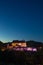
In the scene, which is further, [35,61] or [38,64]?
[35,61]

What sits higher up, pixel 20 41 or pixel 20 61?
pixel 20 41

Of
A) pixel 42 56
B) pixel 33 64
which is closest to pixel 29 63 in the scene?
pixel 33 64

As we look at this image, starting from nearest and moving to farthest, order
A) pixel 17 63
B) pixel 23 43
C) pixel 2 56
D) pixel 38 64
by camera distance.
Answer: pixel 38 64 < pixel 17 63 < pixel 2 56 < pixel 23 43

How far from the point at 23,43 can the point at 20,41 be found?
94.3 inches

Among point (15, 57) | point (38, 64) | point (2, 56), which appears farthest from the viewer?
point (2, 56)

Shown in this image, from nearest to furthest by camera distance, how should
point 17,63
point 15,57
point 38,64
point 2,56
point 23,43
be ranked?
point 38,64 < point 17,63 < point 15,57 < point 2,56 < point 23,43

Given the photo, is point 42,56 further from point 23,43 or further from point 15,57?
point 23,43

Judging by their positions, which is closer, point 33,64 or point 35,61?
point 33,64

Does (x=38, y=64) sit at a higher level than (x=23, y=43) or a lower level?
lower

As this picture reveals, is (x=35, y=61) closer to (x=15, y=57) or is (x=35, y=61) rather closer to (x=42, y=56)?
(x=42, y=56)

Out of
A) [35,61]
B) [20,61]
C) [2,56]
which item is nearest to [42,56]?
[35,61]

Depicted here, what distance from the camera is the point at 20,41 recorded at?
201 ft

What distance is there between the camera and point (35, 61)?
2408 cm

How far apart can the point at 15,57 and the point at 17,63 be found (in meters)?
2.27
